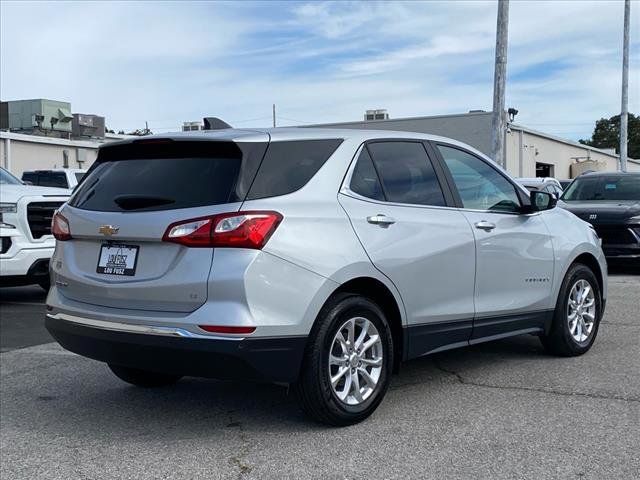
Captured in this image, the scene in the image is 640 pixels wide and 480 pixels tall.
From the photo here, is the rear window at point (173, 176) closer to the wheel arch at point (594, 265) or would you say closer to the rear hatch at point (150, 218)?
the rear hatch at point (150, 218)

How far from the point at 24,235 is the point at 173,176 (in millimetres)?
5494

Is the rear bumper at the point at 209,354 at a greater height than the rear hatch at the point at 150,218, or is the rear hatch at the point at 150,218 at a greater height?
the rear hatch at the point at 150,218

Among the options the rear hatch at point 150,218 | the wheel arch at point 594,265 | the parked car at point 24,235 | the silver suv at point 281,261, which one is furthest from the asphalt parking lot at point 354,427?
the parked car at point 24,235

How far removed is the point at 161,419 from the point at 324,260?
1.58 m

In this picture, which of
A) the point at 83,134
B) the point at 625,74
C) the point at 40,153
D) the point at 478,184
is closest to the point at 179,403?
the point at 478,184

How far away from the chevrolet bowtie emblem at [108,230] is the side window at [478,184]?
243 cm

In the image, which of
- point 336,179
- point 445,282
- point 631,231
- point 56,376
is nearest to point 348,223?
point 336,179

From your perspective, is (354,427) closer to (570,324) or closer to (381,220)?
(381,220)

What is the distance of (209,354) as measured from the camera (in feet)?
13.7

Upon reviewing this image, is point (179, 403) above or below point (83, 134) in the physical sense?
below

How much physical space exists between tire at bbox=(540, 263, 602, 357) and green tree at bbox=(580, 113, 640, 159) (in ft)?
263

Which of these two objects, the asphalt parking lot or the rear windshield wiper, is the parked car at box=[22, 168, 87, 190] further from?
the rear windshield wiper

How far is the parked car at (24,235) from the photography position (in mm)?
9188

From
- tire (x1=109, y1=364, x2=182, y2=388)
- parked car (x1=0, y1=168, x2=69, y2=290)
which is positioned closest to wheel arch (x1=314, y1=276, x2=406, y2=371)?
tire (x1=109, y1=364, x2=182, y2=388)
